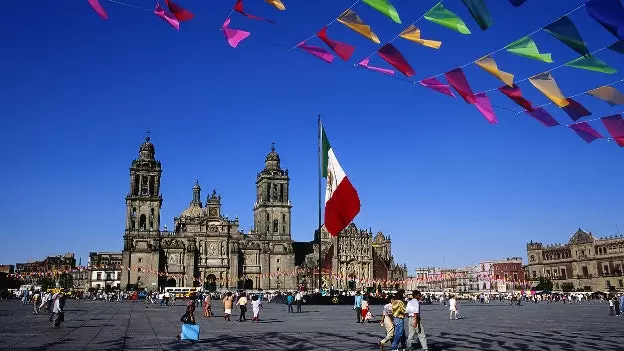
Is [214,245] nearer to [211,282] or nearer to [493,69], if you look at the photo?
[211,282]

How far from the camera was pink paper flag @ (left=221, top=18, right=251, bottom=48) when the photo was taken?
A: 8188 millimetres

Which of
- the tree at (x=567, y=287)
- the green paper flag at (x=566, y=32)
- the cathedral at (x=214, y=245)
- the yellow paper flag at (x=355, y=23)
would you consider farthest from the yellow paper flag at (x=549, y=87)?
the tree at (x=567, y=287)

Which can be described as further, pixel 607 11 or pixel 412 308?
pixel 412 308

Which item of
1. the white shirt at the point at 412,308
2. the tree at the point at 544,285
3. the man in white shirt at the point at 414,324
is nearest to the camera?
the man in white shirt at the point at 414,324

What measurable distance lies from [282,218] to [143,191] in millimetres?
23056

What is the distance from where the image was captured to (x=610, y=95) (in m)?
8.91

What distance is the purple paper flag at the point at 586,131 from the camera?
31.0ft

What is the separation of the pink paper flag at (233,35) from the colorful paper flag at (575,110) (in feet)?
18.1

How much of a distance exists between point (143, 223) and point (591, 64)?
81.6m

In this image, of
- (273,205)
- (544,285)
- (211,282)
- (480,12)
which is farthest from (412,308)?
(544,285)

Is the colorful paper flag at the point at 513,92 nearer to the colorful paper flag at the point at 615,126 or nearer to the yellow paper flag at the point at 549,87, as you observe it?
the yellow paper flag at the point at 549,87

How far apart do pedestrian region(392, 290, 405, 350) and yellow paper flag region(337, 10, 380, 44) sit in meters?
5.95

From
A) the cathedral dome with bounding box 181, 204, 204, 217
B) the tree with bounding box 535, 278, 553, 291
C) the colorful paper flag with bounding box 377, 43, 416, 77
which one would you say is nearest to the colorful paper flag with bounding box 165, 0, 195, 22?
the colorful paper flag with bounding box 377, 43, 416, 77

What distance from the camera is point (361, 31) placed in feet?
26.9
